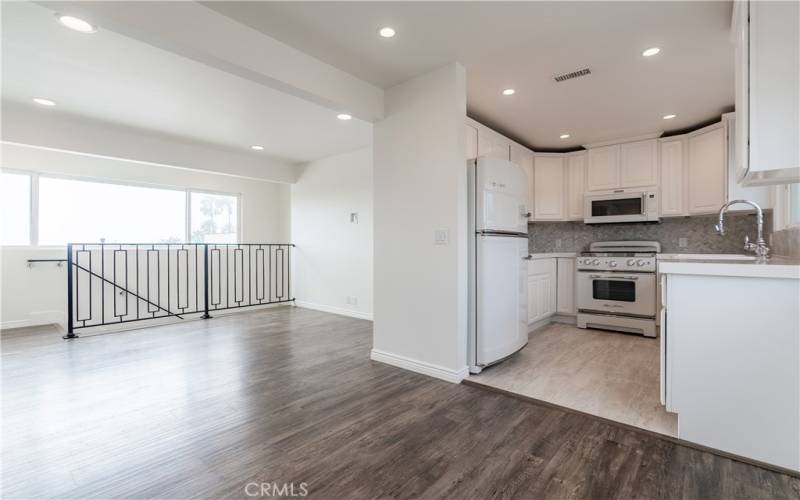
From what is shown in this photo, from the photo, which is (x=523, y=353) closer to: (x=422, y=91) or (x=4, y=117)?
(x=422, y=91)

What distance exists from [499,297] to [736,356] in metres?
1.48

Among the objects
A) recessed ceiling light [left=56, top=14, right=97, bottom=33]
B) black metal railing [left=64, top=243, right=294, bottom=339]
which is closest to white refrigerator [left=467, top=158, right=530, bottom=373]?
recessed ceiling light [left=56, top=14, right=97, bottom=33]

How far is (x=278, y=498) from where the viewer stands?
145 centimetres

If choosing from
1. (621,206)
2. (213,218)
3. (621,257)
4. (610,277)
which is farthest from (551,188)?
(213,218)

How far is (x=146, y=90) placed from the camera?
3.21 metres

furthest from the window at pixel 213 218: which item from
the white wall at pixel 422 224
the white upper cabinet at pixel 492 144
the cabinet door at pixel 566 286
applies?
the cabinet door at pixel 566 286

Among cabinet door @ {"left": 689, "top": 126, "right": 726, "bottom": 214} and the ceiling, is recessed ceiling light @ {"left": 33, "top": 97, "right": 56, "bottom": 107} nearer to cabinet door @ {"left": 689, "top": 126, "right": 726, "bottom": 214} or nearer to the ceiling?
the ceiling

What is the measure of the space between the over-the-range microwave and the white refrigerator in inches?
83.2

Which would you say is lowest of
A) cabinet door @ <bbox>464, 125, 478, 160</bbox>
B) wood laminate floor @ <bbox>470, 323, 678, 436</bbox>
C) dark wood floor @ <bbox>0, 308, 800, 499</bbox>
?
dark wood floor @ <bbox>0, 308, 800, 499</bbox>

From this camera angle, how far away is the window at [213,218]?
19.8 feet

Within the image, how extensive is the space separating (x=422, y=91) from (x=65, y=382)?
3.60 metres

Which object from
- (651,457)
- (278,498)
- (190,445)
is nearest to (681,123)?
(651,457)

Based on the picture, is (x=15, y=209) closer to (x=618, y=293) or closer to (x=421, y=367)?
(x=421, y=367)

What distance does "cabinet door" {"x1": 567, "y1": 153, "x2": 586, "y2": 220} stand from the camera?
4.79m
